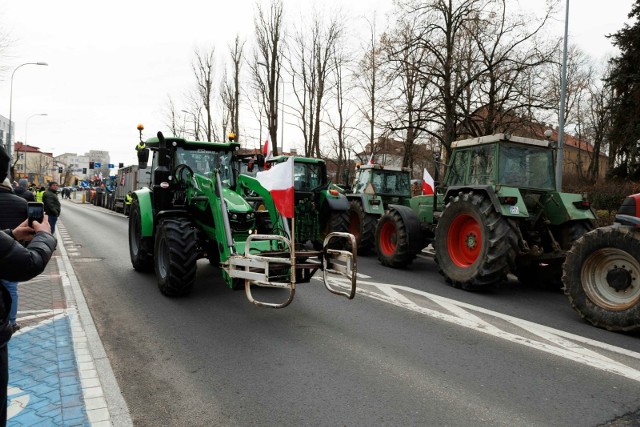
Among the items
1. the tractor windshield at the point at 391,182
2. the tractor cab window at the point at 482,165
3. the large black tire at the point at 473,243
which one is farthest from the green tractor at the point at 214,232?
the tractor windshield at the point at 391,182

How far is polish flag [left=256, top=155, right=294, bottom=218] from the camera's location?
5.39 metres

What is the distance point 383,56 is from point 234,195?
14.9 metres

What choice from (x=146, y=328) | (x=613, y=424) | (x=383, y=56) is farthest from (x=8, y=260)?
(x=383, y=56)

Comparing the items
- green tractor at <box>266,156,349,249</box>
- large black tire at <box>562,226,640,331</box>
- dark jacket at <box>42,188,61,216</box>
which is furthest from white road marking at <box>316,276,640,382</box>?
dark jacket at <box>42,188,61,216</box>

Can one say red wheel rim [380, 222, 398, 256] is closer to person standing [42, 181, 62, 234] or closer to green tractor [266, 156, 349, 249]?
green tractor [266, 156, 349, 249]

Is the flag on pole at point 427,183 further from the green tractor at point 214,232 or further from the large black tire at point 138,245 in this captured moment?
the large black tire at point 138,245

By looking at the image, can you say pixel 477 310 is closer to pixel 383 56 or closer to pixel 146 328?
pixel 146 328

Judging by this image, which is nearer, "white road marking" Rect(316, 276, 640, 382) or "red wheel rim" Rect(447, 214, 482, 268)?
"white road marking" Rect(316, 276, 640, 382)

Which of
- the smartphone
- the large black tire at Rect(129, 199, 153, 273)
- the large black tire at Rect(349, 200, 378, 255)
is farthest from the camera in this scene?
the large black tire at Rect(349, 200, 378, 255)

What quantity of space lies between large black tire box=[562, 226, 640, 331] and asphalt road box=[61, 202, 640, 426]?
0.22m

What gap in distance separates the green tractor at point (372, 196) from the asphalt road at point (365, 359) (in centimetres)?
416

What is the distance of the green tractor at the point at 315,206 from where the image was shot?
35.6 ft

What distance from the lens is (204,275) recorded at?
8.67 metres

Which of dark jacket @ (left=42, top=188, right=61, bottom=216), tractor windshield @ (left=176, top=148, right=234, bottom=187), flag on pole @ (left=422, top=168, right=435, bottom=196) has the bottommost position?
dark jacket @ (left=42, top=188, right=61, bottom=216)
